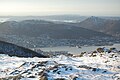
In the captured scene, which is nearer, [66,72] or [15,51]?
[66,72]

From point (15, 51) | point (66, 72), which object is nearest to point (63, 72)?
point (66, 72)

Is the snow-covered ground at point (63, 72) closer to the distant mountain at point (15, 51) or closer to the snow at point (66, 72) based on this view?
the snow at point (66, 72)

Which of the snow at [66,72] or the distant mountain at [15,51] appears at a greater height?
the snow at [66,72]

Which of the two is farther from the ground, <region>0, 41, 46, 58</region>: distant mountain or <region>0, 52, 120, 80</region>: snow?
<region>0, 52, 120, 80</region>: snow

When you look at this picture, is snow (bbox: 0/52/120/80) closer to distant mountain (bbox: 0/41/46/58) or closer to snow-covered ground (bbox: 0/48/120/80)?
snow-covered ground (bbox: 0/48/120/80)

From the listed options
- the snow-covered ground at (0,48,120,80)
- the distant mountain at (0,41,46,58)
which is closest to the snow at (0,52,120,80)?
the snow-covered ground at (0,48,120,80)

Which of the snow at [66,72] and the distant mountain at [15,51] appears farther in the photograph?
the distant mountain at [15,51]

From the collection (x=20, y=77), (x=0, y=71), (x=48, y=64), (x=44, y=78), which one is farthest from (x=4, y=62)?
(x=44, y=78)

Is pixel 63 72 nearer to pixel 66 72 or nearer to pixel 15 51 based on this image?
pixel 66 72

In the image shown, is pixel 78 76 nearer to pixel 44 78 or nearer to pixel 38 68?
pixel 44 78

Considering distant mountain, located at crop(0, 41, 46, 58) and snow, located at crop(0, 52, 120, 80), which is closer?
snow, located at crop(0, 52, 120, 80)

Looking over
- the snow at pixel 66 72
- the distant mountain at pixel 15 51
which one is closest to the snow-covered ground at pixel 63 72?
the snow at pixel 66 72
